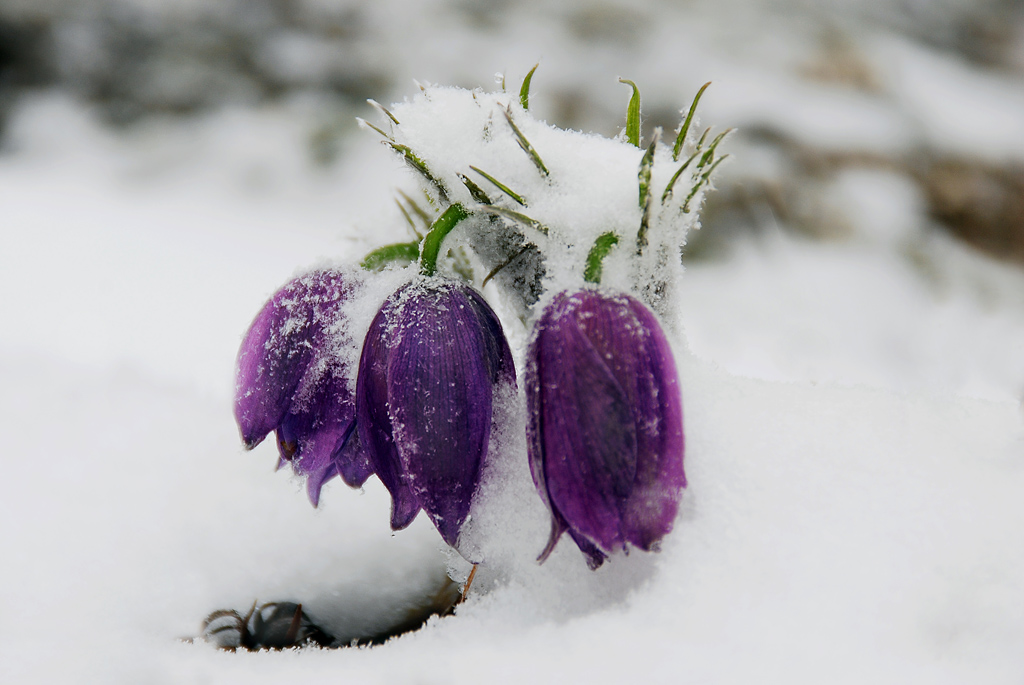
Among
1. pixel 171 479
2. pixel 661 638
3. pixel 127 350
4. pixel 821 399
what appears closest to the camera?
pixel 661 638

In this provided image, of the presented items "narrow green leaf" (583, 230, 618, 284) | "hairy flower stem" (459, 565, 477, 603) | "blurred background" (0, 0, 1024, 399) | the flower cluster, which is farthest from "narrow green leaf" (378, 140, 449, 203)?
"blurred background" (0, 0, 1024, 399)

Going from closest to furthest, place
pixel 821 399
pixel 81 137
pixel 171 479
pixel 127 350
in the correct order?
1. pixel 821 399
2. pixel 171 479
3. pixel 127 350
4. pixel 81 137

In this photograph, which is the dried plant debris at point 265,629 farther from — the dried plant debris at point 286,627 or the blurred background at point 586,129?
the blurred background at point 586,129

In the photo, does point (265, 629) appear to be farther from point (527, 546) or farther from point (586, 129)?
point (586, 129)

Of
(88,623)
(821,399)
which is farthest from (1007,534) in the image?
(88,623)

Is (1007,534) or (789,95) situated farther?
(789,95)

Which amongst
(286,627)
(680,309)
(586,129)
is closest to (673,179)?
(680,309)

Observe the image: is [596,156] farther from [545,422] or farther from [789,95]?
[789,95]
